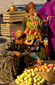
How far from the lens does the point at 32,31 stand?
5.36 meters

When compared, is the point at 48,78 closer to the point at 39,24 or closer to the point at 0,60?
the point at 0,60

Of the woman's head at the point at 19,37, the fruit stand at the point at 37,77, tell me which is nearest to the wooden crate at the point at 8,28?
the woman's head at the point at 19,37

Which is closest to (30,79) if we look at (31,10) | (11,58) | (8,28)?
(11,58)

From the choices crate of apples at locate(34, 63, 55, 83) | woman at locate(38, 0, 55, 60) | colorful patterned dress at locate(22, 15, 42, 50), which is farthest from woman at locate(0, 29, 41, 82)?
woman at locate(38, 0, 55, 60)

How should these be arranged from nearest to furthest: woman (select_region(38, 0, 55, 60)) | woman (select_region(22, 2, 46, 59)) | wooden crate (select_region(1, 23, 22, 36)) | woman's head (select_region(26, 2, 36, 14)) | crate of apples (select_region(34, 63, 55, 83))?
crate of apples (select_region(34, 63, 55, 83)) < woman's head (select_region(26, 2, 36, 14)) < woman (select_region(22, 2, 46, 59)) < woman (select_region(38, 0, 55, 60)) < wooden crate (select_region(1, 23, 22, 36))

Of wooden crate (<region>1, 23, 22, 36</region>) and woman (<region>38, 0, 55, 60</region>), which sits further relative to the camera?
wooden crate (<region>1, 23, 22, 36</region>)

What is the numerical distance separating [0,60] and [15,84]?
64 centimetres

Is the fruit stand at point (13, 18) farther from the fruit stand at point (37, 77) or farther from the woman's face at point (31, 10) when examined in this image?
the fruit stand at point (37, 77)

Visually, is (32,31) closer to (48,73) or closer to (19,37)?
(19,37)

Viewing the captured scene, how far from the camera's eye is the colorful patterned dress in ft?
17.4

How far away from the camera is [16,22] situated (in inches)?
367

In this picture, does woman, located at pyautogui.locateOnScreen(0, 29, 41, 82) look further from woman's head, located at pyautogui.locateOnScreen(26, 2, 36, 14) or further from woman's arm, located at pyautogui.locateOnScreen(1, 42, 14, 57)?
woman's head, located at pyautogui.locateOnScreen(26, 2, 36, 14)

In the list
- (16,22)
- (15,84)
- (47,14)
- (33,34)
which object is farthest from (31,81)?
(16,22)

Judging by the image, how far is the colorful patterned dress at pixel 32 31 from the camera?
17.4ft
